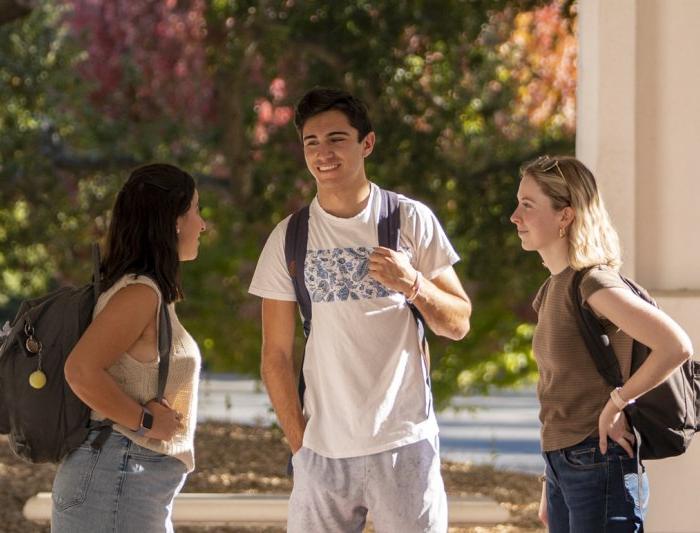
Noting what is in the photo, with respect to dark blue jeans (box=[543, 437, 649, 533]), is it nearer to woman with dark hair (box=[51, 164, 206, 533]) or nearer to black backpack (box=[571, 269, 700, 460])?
black backpack (box=[571, 269, 700, 460])

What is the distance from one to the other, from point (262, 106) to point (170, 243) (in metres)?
7.38

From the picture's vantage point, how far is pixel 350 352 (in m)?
3.47

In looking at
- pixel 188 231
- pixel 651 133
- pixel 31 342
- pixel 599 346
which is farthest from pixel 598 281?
pixel 651 133

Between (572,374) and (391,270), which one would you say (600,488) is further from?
(391,270)

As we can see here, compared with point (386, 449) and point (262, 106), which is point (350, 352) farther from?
point (262, 106)

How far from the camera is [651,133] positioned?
5.30m

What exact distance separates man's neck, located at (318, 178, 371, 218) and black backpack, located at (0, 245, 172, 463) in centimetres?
69

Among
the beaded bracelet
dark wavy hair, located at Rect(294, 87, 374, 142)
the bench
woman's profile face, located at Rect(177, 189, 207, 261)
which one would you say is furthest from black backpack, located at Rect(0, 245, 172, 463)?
the bench

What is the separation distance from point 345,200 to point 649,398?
99cm

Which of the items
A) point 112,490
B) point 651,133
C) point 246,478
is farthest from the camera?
point 246,478

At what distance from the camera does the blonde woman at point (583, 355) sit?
10.7ft

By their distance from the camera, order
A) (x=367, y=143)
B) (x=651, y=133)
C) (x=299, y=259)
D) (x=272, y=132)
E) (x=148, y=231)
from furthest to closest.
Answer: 1. (x=272, y=132)
2. (x=651, y=133)
3. (x=367, y=143)
4. (x=299, y=259)
5. (x=148, y=231)

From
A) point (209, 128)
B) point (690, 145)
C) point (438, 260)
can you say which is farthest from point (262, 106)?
point (438, 260)

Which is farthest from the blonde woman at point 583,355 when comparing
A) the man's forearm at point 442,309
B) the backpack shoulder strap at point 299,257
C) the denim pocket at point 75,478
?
the denim pocket at point 75,478
